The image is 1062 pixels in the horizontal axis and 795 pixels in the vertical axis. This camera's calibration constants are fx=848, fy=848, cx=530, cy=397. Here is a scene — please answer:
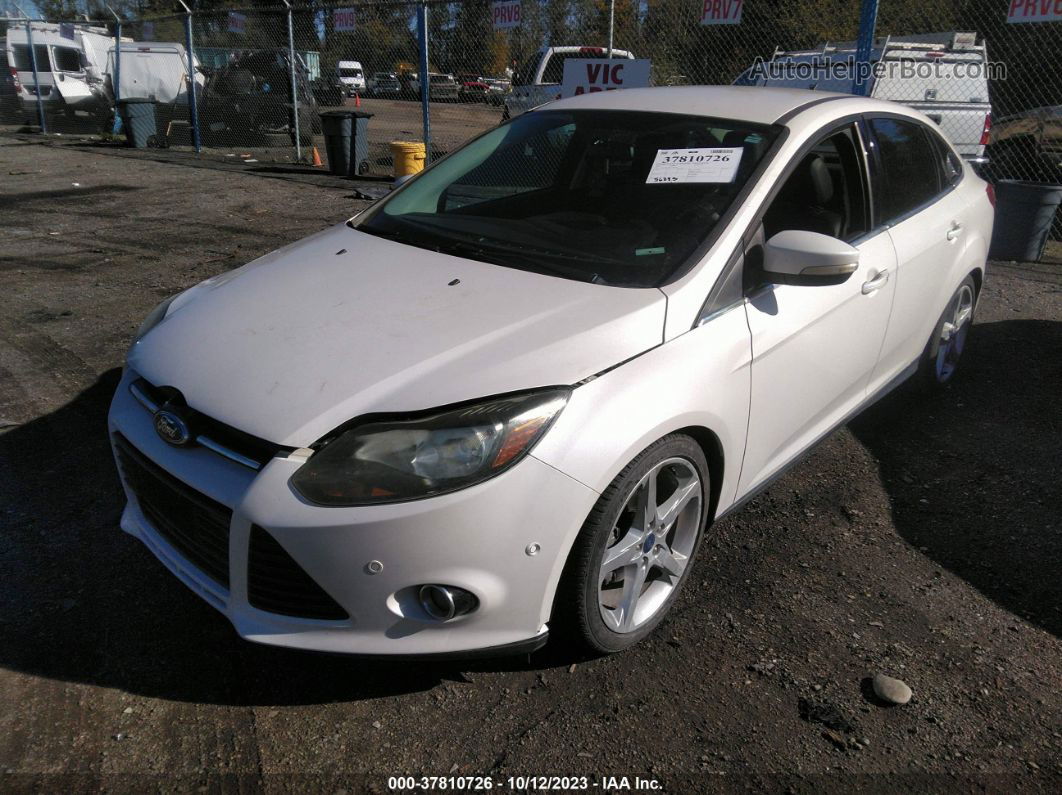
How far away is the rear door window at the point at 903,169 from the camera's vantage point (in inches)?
146

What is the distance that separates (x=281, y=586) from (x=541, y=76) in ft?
38.8

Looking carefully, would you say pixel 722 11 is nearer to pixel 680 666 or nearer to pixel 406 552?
pixel 680 666

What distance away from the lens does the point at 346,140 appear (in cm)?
1262

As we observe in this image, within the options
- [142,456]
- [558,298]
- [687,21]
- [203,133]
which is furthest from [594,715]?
[203,133]

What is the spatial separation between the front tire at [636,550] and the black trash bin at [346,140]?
435 inches

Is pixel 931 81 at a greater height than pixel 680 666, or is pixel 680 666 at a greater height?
pixel 931 81

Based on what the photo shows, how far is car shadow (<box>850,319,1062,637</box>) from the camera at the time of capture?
322cm

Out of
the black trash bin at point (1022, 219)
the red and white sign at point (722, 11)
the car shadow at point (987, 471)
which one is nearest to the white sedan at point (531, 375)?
the car shadow at point (987, 471)

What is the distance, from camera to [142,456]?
101 inches

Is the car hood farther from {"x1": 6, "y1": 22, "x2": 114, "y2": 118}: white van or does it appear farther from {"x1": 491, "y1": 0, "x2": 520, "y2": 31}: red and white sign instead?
{"x1": 6, "y1": 22, "x2": 114, "y2": 118}: white van

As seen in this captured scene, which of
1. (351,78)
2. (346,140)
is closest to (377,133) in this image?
(351,78)

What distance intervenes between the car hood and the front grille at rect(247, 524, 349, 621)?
29 centimetres

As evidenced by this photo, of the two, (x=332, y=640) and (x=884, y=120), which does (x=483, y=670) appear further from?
(x=884, y=120)

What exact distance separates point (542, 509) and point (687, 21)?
1060cm
